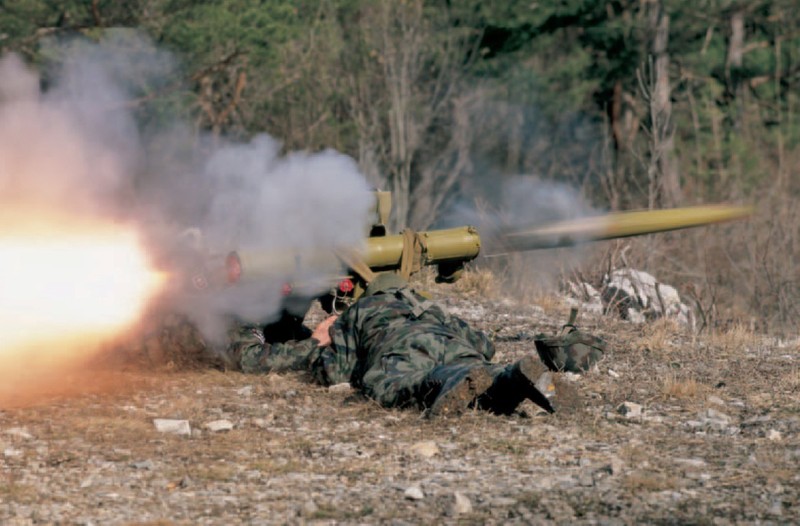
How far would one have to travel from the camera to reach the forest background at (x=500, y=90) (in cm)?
2333

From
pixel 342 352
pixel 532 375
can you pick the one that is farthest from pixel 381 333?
pixel 532 375

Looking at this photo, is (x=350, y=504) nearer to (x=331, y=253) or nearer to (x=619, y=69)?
(x=331, y=253)

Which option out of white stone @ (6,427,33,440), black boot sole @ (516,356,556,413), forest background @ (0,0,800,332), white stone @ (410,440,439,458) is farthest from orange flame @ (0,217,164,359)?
forest background @ (0,0,800,332)

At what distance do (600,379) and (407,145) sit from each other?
18.5 meters

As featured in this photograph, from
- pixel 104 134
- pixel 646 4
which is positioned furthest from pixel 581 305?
pixel 646 4

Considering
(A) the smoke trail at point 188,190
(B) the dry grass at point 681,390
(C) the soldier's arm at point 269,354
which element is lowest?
(B) the dry grass at point 681,390

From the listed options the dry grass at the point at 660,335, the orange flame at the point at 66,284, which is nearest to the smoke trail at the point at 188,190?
the orange flame at the point at 66,284

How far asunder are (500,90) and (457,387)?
22906mm

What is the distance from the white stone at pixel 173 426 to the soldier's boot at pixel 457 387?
4.39 feet

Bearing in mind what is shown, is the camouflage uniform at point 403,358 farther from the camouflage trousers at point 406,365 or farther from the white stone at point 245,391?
the white stone at point 245,391

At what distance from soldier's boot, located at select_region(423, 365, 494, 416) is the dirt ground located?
86 mm

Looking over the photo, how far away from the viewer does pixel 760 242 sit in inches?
825

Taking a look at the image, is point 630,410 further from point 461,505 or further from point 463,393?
point 461,505

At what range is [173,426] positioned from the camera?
297 inches
